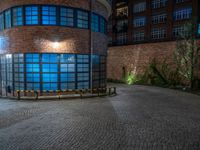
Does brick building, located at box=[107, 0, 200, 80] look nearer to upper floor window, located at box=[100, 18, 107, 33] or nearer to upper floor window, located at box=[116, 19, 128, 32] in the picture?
upper floor window, located at box=[116, 19, 128, 32]

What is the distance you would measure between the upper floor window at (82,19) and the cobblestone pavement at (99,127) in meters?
8.56

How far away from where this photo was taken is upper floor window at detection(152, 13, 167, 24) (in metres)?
34.7

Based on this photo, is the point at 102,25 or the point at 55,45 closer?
the point at 55,45

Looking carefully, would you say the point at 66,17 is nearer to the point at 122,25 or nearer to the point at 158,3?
the point at 158,3

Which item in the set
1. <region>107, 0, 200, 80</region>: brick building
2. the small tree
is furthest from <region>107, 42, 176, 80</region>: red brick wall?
the small tree

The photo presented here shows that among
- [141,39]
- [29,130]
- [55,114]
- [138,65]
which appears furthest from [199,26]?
[29,130]

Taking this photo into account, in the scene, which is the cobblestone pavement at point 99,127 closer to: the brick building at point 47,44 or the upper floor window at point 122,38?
the brick building at point 47,44

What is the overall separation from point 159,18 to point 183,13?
4502 millimetres

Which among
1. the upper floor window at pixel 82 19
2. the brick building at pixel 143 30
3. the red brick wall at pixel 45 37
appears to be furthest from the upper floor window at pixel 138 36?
the upper floor window at pixel 82 19

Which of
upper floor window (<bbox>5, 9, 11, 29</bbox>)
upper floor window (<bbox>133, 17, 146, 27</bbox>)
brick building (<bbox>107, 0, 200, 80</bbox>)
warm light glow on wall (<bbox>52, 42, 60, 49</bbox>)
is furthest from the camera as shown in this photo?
upper floor window (<bbox>133, 17, 146, 27</bbox>)

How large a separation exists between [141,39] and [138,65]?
34.7ft

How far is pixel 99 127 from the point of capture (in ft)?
29.6

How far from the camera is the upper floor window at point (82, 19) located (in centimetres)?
1744

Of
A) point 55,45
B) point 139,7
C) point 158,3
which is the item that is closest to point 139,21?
point 139,7
